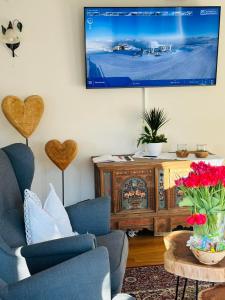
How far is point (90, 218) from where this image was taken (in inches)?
99.0

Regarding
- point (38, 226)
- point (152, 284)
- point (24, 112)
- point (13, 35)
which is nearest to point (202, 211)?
point (38, 226)

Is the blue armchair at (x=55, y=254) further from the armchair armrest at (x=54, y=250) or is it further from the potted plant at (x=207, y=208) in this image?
the potted plant at (x=207, y=208)

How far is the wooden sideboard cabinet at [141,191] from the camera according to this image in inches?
132

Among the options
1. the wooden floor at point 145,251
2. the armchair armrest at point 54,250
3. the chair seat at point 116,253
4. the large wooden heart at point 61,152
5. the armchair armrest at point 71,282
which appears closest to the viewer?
the armchair armrest at point 71,282

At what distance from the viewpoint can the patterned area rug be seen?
2494 mm

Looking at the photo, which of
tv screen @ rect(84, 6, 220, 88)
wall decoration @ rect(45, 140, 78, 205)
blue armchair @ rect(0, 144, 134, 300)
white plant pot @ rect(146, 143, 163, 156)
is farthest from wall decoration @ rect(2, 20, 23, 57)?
white plant pot @ rect(146, 143, 163, 156)

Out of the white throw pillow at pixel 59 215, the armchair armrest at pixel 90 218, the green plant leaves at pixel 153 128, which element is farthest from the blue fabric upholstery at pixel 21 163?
the green plant leaves at pixel 153 128

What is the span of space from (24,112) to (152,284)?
178 centimetres

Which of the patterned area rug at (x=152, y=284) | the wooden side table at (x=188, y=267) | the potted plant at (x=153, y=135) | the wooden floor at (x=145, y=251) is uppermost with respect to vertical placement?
the potted plant at (x=153, y=135)

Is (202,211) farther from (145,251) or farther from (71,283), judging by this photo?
(145,251)

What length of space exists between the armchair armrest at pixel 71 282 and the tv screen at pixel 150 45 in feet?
7.12

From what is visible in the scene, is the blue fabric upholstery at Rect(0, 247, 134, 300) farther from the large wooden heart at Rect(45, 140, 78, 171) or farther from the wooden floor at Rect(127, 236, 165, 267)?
the large wooden heart at Rect(45, 140, 78, 171)

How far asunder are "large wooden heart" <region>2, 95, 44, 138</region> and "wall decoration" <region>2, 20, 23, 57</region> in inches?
18.2

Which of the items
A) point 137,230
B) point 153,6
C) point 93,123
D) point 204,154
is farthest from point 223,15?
point 137,230
